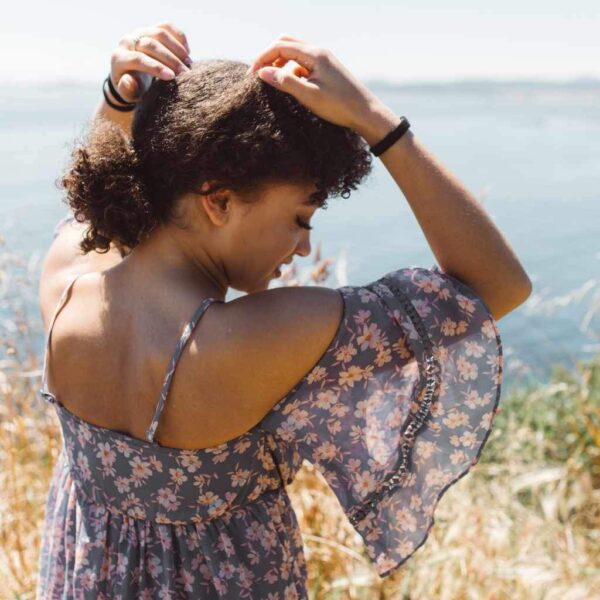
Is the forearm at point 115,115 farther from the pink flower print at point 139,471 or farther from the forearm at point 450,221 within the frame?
the pink flower print at point 139,471

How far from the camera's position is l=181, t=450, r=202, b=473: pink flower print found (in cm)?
141

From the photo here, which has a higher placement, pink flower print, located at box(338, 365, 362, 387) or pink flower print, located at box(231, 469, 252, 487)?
pink flower print, located at box(338, 365, 362, 387)

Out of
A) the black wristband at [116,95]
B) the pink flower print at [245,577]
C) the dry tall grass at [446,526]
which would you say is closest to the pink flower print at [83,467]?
the pink flower print at [245,577]

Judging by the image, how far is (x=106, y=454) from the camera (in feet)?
4.84

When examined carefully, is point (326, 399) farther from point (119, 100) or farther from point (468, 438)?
point (119, 100)

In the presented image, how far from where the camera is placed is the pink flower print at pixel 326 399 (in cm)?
135

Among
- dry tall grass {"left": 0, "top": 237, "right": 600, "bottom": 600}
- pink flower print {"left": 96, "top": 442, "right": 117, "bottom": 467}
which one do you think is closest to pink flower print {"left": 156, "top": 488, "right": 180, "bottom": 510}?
pink flower print {"left": 96, "top": 442, "right": 117, "bottom": 467}

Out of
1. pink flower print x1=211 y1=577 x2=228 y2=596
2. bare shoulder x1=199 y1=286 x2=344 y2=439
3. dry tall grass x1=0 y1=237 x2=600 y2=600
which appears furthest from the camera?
dry tall grass x1=0 y1=237 x2=600 y2=600

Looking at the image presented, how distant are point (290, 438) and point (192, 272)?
337 mm

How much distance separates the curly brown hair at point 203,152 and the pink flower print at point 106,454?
0.37 meters

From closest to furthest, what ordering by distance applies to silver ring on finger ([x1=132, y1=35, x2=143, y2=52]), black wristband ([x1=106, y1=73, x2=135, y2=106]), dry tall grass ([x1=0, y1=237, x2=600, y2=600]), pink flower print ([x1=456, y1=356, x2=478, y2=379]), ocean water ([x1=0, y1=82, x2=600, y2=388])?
pink flower print ([x1=456, y1=356, x2=478, y2=379]), silver ring on finger ([x1=132, y1=35, x2=143, y2=52]), black wristband ([x1=106, y1=73, x2=135, y2=106]), dry tall grass ([x1=0, y1=237, x2=600, y2=600]), ocean water ([x1=0, y1=82, x2=600, y2=388])

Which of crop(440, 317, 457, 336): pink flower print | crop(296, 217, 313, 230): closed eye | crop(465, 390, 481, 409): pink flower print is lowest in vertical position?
crop(465, 390, 481, 409): pink flower print

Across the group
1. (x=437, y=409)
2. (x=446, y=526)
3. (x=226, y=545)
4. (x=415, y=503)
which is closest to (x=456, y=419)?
(x=437, y=409)

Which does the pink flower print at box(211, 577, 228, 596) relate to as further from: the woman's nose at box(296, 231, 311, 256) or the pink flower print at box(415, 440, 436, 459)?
the woman's nose at box(296, 231, 311, 256)
